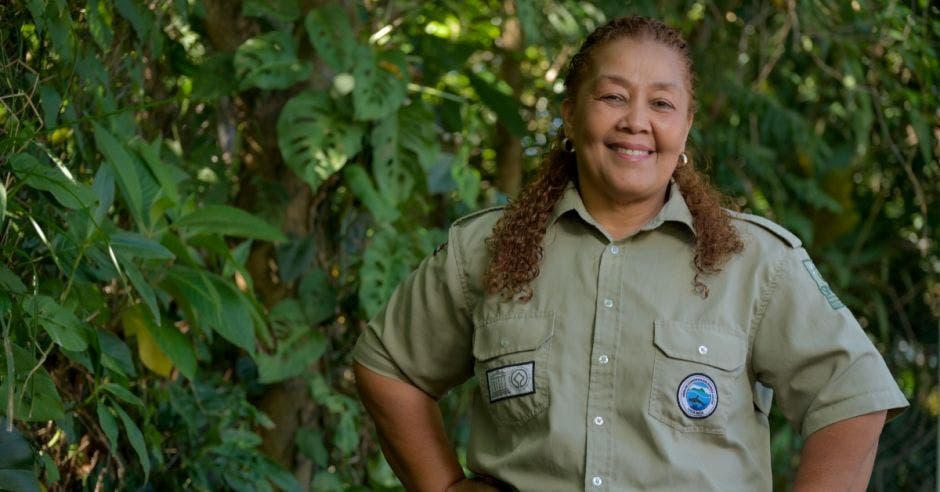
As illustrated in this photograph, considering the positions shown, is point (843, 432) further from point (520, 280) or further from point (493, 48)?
point (493, 48)

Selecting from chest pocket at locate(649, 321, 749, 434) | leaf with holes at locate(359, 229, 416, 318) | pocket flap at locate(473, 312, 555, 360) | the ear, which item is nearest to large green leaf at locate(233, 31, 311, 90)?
leaf with holes at locate(359, 229, 416, 318)

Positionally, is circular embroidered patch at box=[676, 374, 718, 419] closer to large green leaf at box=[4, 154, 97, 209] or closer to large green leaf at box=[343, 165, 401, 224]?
large green leaf at box=[4, 154, 97, 209]

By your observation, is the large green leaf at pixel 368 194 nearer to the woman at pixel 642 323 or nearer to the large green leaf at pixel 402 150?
the large green leaf at pixel 402 150

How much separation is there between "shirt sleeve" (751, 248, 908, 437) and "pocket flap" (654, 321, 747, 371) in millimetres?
46

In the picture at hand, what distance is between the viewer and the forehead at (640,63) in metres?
2.16

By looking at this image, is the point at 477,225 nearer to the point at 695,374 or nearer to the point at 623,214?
the point at 623,214

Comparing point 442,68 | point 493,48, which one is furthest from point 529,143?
point 442,68

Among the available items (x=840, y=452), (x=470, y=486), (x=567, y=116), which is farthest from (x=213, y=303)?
(x=840, y=452)

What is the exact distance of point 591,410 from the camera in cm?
208

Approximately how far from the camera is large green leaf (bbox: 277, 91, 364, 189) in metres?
3.32

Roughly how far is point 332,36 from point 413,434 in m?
1.32

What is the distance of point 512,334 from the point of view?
218cm

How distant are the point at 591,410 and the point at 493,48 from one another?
2.84 metres

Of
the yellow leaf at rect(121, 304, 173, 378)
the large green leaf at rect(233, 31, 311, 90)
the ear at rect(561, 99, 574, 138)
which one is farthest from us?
the large green leaf at rect(233, 31, 311, 90)
